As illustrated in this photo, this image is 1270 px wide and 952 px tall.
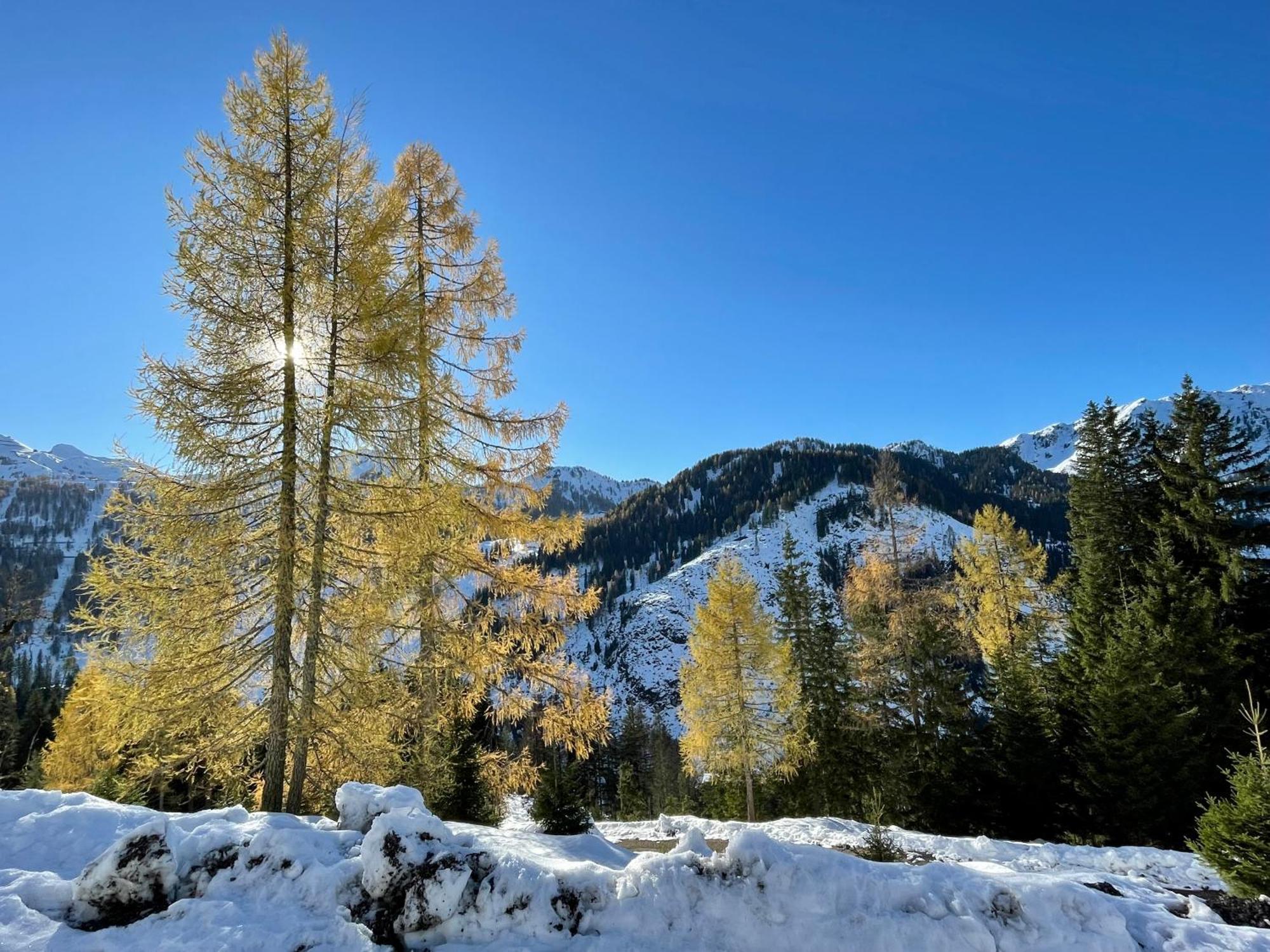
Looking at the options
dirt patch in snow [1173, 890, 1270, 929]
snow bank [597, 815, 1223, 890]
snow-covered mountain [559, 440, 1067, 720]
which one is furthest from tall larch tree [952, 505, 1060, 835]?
snow-covered mountain [559, 440, 1067, 720]

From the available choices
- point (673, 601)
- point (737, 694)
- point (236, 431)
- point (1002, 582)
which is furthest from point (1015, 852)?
point (673, 601)

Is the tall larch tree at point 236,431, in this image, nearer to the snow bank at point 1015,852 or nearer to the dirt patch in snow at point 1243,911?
the snow bank at point 1015,852

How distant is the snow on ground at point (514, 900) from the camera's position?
464 cm

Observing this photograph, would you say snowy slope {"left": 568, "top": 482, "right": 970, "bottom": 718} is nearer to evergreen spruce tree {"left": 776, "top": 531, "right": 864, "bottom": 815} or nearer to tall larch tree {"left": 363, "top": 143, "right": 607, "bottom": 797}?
evergreen spruce tree {"left": 776, "top": 531, "right": 864, "bottom": 815}

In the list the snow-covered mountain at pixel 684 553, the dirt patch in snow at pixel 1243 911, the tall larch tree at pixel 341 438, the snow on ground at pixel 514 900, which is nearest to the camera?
the snow on ground at pixel 514 900

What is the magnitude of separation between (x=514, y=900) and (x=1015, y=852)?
35.0 feet

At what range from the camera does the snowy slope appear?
124375mm

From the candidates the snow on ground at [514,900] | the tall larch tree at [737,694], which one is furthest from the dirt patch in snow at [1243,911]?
the tall larch tree at [737,694]

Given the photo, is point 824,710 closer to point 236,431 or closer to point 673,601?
point 236,431

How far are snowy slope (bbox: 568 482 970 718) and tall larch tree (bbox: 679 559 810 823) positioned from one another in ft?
268

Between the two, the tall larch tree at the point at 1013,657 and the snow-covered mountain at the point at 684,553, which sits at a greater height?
the snow-covered mountain at the point at 684,553

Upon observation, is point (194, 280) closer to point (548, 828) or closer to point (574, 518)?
point (574, 518)

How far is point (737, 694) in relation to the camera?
19.8 meters

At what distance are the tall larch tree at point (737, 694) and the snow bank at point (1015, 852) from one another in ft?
11.2
